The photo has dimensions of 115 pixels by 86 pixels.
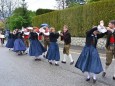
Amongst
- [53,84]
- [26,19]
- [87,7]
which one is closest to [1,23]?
[26,19]

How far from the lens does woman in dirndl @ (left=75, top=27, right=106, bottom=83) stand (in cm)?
902

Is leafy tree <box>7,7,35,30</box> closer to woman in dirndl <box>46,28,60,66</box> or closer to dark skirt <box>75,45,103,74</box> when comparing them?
woman in dirndl <box>46,28,60,66</box>

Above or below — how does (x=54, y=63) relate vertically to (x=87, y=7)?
below

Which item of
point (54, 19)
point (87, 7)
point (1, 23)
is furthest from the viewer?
point (1, 23)

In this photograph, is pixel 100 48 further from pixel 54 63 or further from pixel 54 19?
pixel 54 19

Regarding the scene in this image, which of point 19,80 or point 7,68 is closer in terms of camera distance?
point 19,80

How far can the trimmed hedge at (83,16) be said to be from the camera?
64.2 feet

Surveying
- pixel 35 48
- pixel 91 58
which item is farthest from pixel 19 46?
pixel 91 58

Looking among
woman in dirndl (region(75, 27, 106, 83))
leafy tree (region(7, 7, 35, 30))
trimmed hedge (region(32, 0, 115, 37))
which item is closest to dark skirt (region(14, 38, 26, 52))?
trimmed hedge (region(32, 0, 115, 37))

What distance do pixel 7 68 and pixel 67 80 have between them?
11.9ft

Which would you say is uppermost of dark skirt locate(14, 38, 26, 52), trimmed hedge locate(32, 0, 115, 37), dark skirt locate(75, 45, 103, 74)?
trimmed hedge locate(32, 0, 115, 37)

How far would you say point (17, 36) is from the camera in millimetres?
18984

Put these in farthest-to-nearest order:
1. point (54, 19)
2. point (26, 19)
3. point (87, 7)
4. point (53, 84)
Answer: point (26, 19)
point (54, 19)
point (87, 7)
point (53, 84)

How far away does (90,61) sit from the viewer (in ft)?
30.1
